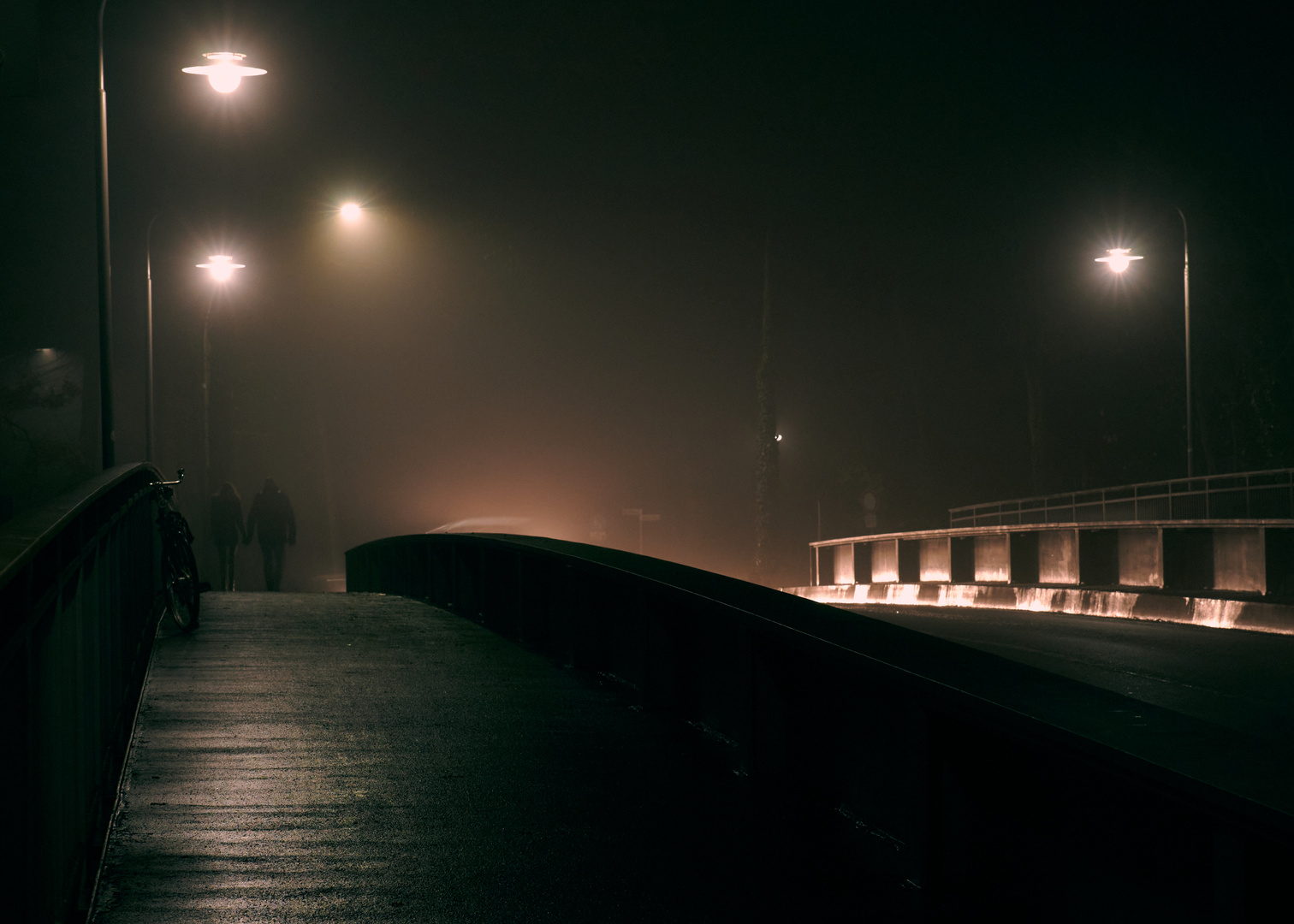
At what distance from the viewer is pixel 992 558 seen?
26.1 m

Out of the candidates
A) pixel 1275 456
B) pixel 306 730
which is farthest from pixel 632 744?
pixel 1275 456

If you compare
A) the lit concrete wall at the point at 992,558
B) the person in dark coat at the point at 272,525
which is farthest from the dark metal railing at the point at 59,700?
the lit concrete wall at the point at 992,558

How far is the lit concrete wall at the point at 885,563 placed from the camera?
33.8m

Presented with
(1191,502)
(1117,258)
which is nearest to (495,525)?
(1191,502)

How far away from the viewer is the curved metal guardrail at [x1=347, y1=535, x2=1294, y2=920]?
10.9 ft

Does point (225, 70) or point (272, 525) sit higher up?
point (225, 70)

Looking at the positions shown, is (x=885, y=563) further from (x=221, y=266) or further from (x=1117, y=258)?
(x=221, y=266)

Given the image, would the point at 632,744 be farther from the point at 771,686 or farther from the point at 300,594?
the point at 300,594

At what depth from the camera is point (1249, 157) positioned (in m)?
35.5

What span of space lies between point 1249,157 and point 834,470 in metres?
25.4

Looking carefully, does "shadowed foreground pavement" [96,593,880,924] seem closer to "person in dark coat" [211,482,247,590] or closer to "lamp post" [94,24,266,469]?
"lamp post" [94,24,266,469]

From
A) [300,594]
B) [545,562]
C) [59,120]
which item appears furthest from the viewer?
[59,120]

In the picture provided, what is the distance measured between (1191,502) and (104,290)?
971 inches

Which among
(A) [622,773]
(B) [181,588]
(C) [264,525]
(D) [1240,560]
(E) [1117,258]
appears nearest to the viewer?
(A) [622,773]
